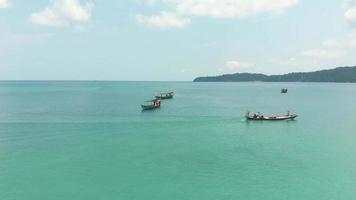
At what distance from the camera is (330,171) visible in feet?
108

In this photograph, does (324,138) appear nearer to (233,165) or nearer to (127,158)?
(233,165)

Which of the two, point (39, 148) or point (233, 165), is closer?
point (233, 165)

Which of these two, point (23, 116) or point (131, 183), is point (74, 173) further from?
point (23, 116)

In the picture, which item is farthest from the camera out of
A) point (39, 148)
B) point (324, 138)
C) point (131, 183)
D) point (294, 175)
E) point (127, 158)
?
point (324, 138)

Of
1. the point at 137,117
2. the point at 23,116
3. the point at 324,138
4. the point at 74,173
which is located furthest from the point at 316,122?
the point at 23,116

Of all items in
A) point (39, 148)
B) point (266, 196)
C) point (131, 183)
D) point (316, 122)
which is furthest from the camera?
point (316, 122)

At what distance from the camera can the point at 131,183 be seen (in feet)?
96.7

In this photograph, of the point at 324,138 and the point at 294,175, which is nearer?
the point at 294,175

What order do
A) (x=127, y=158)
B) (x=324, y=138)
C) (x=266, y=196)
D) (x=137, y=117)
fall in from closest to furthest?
(x=266, y=196)
(x=127, y=158)
(x=324, y=138)
(x=137, y=117)

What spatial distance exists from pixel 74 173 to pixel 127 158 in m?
6.14

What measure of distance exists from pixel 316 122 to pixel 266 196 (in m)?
37.9

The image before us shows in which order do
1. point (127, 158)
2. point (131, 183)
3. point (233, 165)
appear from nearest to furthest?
1. point (131, 183)
2. point (233, 165)
3. point (127, 158)

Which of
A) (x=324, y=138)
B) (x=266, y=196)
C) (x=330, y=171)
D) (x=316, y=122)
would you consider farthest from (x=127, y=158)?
(x=316, y=122)

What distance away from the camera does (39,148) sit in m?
40.2
